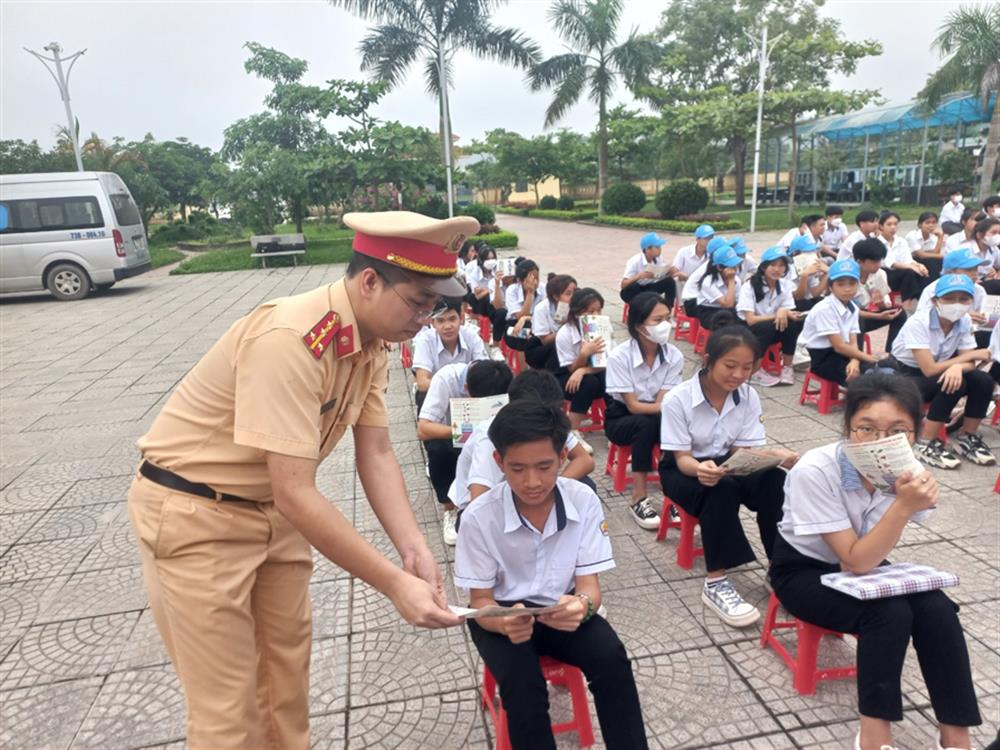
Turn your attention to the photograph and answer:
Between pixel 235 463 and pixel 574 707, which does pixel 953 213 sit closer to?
pixel 574 707

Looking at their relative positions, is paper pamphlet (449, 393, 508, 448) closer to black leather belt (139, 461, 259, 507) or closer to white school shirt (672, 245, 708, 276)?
black leather belt (139, 461, 259, 507)

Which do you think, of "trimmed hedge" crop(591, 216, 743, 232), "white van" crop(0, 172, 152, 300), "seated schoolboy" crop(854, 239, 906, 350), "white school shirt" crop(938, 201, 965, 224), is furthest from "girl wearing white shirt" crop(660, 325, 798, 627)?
"trimmed hedge" crop(591, 216, 743, 232)

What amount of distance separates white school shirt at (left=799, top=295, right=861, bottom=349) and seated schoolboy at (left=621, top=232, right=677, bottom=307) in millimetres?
2256

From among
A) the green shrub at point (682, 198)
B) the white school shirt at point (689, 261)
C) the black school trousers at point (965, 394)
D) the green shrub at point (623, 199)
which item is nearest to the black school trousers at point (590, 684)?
the black school trousers at point (965, 394)

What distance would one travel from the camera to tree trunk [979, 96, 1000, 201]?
18.9 meters

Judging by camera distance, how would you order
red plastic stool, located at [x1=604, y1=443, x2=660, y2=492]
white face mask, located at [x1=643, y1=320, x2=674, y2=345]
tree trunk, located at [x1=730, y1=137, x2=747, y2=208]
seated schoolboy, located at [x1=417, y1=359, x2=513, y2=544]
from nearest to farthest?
seated schoolboy, located at [x1=417, y1=359, x2=513, y2=544] < white face mask, located at [x1=643, y1=320, x2=674, y2=345] < red plastic stool, located at [x1=604, y1=443, x2=660, y2=492] < tree trunk, located at [x1=730, y1=137, x2=747, y2=208]

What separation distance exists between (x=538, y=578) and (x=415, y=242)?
1182 millimetres

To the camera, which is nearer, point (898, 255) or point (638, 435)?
point (638, 435)

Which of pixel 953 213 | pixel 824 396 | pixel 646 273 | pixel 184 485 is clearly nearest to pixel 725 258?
pixel 646 273

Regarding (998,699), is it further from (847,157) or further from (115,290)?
(847,157)

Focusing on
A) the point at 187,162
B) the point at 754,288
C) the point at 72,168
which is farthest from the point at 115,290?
the point at 187,162

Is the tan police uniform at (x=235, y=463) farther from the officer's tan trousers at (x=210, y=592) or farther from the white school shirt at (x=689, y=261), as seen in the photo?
the white school shirt at (x=689, y=261)

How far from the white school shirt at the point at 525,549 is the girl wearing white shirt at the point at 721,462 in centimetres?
89

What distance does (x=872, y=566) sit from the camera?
6.67ft
